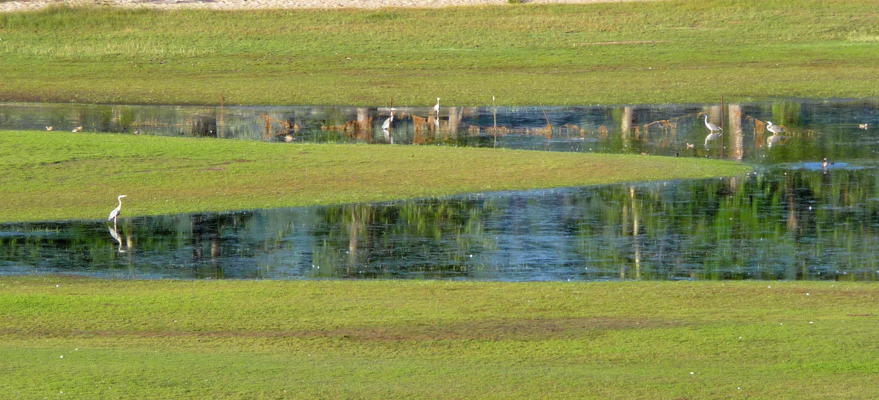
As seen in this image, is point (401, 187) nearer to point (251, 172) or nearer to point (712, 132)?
point (251, 172)

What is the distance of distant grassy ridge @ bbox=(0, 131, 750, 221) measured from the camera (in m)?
22.0

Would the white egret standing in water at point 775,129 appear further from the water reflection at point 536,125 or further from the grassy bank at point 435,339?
the grassy bank at point 435,339

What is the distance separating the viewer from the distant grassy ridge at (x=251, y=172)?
22.0m

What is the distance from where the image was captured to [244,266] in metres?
16.6

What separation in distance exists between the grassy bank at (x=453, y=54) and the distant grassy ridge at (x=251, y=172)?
427 inches

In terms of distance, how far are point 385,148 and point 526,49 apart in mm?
20414

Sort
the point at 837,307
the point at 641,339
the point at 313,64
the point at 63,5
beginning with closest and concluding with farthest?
1. the point at 641,339
2. the point at 837,307
3. the point at 313,64
4. the point at 63,5

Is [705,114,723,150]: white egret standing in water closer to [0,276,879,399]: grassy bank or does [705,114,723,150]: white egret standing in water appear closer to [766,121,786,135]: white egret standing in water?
[766,121,786,135]: white egret standing in water

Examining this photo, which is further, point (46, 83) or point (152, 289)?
point (46, 83)

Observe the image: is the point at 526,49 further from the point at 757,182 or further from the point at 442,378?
the point at 442,378

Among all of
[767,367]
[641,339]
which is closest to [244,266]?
[641,339]

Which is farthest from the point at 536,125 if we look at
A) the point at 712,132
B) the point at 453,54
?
the point at 453,54

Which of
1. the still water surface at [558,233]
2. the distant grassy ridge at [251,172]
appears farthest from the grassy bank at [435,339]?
the distant grassy ridge at [251,172]

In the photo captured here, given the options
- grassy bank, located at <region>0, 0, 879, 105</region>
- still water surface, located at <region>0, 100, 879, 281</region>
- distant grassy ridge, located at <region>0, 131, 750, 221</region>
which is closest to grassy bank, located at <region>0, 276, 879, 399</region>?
still water surface, located at <region>0, 100, 879, 281</region>
